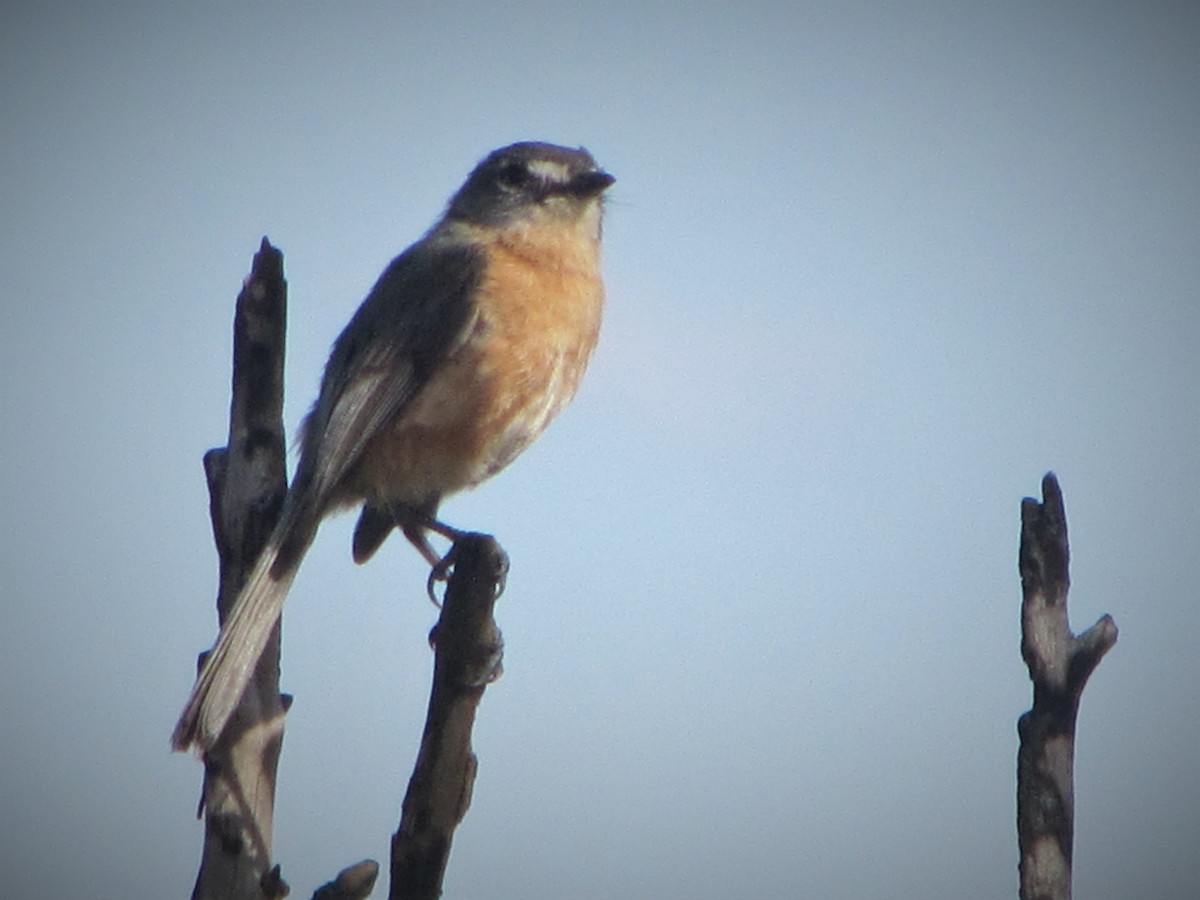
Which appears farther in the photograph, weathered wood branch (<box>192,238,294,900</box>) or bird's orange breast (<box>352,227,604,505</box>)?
bird's orange breast (<box>352,227,604,505</box>)

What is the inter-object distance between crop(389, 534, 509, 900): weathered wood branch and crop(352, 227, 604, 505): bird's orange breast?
205 cm

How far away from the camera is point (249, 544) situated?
5.08 meters

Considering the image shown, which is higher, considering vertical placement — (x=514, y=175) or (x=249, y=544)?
(x=514, y=175)

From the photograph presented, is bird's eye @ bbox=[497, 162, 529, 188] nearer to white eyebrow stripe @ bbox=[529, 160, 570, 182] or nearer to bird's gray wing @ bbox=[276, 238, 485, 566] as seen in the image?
white eyebrow stripe @ bbox=[529, 160, 570, 182]

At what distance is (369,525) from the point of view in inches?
289

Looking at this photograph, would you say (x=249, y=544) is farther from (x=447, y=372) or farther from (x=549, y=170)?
(x=549, y=170)

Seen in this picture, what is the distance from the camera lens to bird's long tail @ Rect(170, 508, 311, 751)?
462cm

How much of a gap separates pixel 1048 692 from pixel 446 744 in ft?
5.71

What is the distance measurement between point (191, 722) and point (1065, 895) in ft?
9.52

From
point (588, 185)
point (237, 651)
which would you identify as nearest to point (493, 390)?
point (588, 185)

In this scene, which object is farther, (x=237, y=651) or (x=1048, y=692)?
(x=237, y=651)

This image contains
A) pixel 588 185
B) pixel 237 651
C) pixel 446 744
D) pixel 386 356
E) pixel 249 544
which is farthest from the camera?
pixel 588 185

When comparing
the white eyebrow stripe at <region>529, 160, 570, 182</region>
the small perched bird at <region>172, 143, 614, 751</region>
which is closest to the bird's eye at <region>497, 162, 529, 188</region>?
the white eyebrow stripe at <region>529, 160, 570, 182</region>

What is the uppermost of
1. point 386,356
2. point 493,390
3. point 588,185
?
point 588,185
